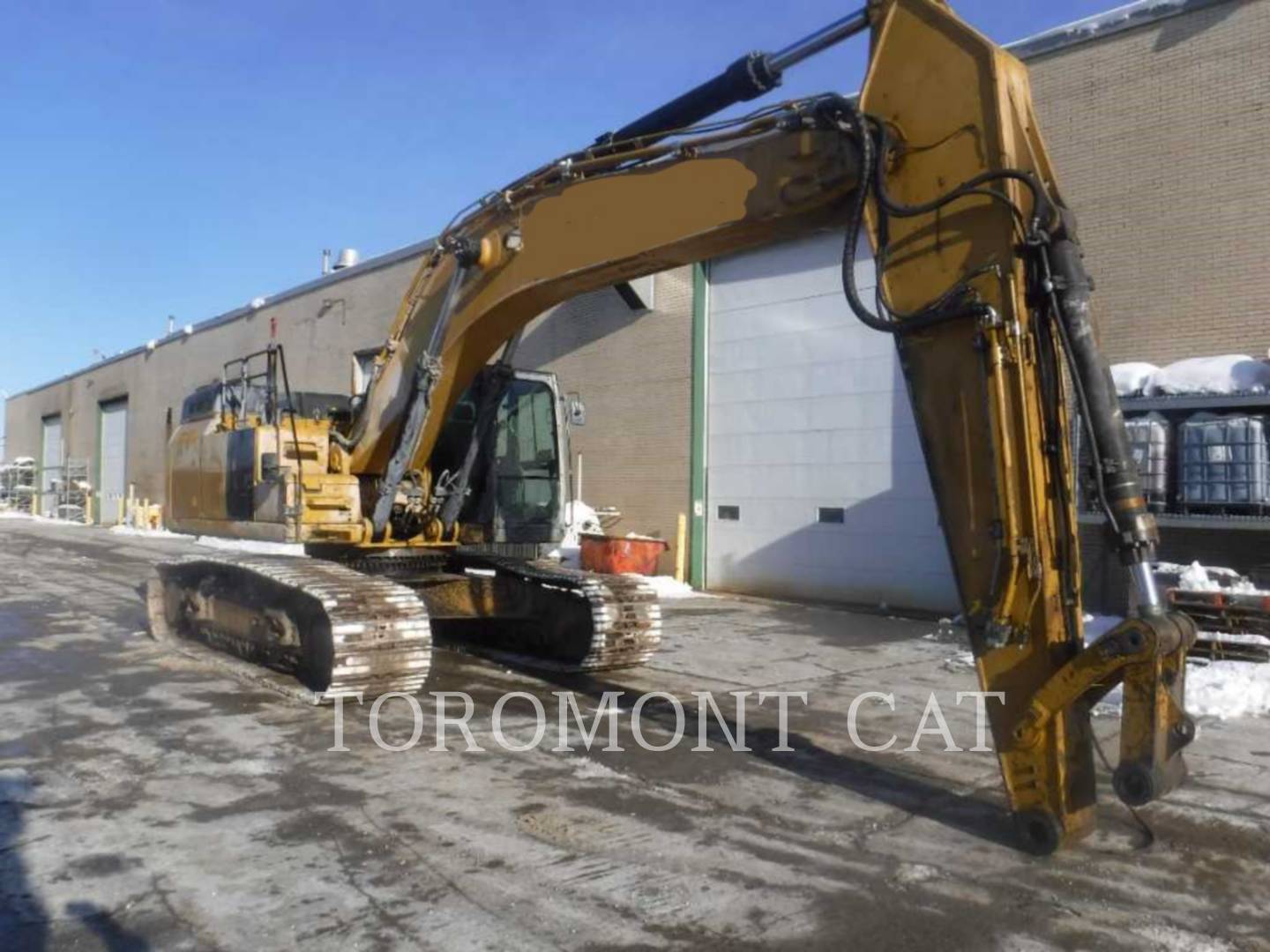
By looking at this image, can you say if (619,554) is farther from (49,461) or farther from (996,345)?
(49,461)

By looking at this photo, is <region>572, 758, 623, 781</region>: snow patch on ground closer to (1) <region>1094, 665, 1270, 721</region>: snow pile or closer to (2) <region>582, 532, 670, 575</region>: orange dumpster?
(1) <region>1094, 665, 1270, 721</region>: snow pile

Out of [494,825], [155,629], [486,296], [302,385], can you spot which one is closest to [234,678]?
[155,629]

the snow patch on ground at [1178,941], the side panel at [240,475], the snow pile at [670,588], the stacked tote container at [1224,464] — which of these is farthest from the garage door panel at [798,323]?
the snow patch on ground at [1178,941]

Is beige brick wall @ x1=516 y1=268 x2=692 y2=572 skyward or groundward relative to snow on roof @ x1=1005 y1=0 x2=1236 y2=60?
groundward

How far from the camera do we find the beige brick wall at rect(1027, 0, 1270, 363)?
39.5 feet

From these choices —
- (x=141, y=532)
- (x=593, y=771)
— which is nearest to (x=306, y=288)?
(x=141, y=532)

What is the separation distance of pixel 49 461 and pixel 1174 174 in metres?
55.1

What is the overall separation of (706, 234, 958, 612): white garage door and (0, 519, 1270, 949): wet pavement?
715 centimetres

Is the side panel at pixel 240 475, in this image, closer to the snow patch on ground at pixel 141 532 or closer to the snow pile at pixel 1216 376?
the snow pile at pixel 1216 376

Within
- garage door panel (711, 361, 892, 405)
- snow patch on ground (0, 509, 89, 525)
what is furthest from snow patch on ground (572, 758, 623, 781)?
snow patch on ground (0, 509, 89, 525)

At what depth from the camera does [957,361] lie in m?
4.93

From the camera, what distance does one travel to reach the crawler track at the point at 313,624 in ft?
24.3

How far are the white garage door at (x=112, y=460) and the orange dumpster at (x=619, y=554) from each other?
31.6 m

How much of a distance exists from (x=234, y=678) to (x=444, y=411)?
108 inches
